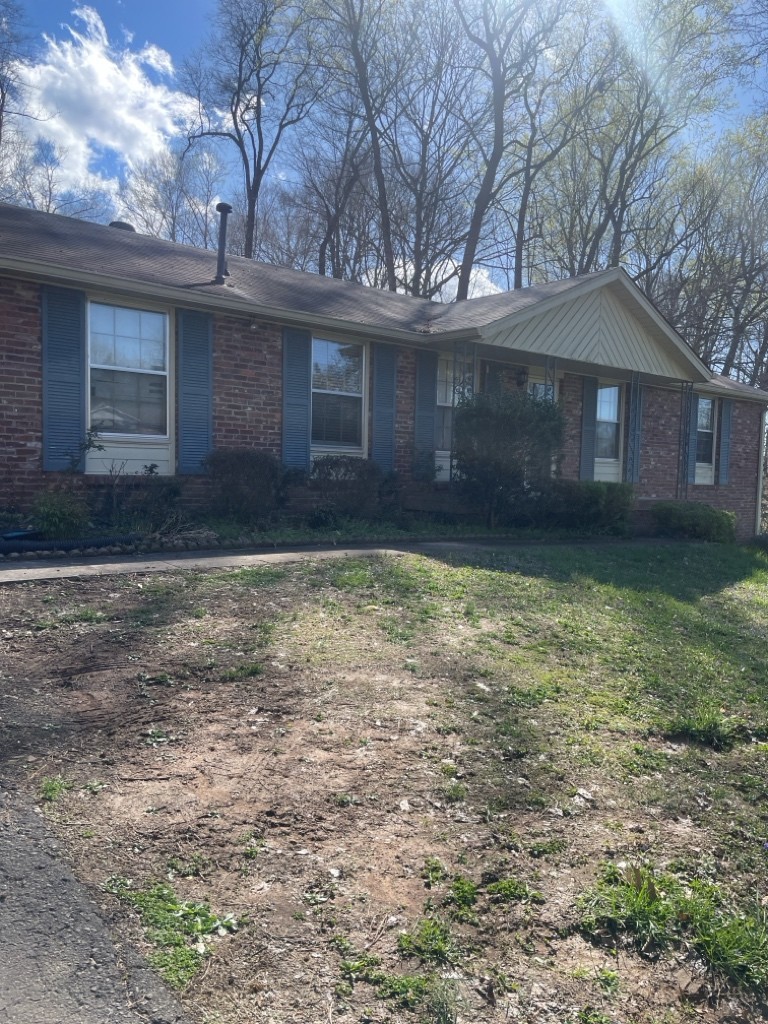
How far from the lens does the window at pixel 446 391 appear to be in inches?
498

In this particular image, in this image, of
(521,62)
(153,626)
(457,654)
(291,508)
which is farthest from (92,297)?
(521,62)

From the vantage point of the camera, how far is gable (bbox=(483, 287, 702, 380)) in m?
12.6

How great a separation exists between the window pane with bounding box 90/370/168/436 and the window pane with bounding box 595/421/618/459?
8893 millimetres

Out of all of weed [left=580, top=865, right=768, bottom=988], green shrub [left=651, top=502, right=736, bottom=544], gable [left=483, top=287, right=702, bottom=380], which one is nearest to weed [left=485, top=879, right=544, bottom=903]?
weed [left=580, top=865, right=768, bottom=988]

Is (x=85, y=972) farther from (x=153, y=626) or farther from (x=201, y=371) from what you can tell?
(x=201, y=371)

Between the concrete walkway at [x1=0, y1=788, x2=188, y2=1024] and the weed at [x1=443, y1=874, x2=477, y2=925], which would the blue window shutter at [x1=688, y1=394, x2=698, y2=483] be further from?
the concrete walkway at [x1=0, y1=788, x2=188, y2=1024]

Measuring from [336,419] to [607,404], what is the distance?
6.57 m

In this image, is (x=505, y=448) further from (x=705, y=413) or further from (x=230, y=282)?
(x=705, y=413)

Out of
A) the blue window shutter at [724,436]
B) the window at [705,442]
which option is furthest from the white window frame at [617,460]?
the blue window shutter at [724,436]

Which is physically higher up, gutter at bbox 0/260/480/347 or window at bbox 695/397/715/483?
gutter at bbox 0/260/480/347

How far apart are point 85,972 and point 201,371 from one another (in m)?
8.58

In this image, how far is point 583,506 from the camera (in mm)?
12109

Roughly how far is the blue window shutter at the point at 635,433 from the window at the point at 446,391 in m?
3.81

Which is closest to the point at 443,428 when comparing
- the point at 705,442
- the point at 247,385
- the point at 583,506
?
the point at 583,506
